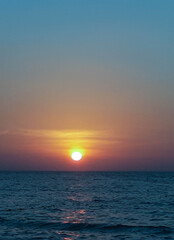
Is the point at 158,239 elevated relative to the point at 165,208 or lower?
lower

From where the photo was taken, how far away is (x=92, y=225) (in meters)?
29.2

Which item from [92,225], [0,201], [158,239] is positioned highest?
[0,201]

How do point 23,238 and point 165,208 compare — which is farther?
point 165,208

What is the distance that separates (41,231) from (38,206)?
13.1 meters

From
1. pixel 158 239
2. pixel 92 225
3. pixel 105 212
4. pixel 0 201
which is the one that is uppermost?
pixel 0 201

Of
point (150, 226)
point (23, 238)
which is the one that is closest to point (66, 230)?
point (23, 238)

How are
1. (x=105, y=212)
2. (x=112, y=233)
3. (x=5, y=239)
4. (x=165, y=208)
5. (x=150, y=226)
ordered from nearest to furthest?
(x=5, y=239)
(x=112, y=233)
(x=150, y=226)
(x=105, y=212)
(x=165, y=208)

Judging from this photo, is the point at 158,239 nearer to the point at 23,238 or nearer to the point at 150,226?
the point at 150,226

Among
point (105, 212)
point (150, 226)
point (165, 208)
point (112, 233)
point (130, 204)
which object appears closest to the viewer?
point (112, 233)

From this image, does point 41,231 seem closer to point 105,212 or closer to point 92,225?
point 92,225

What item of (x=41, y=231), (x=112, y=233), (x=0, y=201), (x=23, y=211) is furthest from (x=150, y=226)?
(x=0, y=201)

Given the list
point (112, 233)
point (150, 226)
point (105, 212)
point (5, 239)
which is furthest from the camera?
point (105, 212)

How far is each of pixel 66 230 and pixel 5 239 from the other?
5.34 metres

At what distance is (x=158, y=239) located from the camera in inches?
985
